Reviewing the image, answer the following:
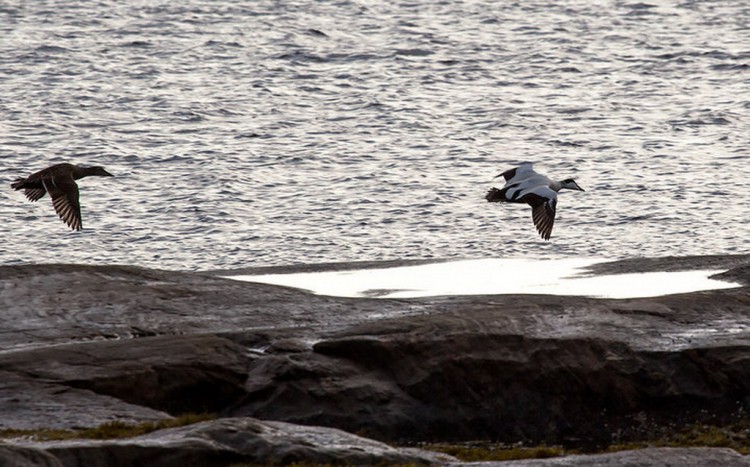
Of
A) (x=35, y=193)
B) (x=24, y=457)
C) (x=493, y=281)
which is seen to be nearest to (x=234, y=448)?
(x=24, y=457)

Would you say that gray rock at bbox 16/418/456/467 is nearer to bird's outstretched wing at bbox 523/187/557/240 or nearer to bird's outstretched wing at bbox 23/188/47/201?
bird's outstretched wing at bbox 523/187/557/240

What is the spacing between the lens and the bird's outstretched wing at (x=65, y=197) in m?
22.7

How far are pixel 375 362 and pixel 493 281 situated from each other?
8538mm

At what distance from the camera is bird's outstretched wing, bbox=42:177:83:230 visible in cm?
2266

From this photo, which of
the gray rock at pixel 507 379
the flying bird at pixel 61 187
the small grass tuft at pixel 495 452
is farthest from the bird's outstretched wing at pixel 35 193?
the small grass tuft at pixel 495 452

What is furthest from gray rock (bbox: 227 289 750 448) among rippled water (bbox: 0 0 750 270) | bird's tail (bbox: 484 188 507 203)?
rippled water (bbox: 0 0 750 270)

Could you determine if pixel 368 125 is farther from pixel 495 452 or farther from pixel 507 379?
pixel 495 452

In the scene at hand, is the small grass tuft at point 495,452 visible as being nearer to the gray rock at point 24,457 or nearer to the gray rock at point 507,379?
the gray rock at point 507,379

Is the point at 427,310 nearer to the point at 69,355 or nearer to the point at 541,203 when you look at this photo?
the point at 541,203

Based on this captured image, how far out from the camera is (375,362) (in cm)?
2086

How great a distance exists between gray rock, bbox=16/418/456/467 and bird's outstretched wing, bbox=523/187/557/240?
5.20m

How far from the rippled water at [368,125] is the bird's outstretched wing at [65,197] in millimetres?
14325

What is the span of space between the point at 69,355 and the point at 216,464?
14.5 ft

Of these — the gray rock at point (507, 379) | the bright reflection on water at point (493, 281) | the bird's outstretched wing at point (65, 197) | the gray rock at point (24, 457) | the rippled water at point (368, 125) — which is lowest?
the rippled water at point (368, 125)
